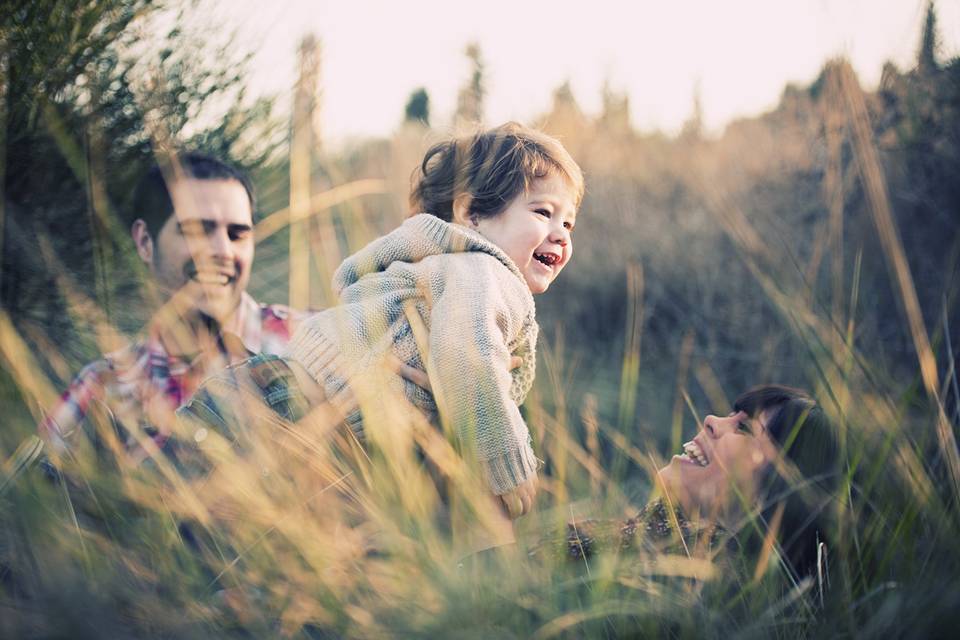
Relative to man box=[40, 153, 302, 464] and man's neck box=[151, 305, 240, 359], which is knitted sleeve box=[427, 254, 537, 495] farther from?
man's neck box=[151, 305, 240, 359]

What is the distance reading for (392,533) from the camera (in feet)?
3.74

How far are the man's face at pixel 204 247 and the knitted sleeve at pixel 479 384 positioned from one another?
130cm

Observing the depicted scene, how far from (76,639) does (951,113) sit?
12.6 feet

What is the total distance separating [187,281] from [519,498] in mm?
1683

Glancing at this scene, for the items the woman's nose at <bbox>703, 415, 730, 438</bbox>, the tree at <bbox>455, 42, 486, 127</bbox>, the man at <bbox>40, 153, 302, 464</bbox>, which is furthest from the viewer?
the tree at <bbox>455, 42, 486, 127</bbox>

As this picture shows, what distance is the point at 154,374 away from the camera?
2.57 m

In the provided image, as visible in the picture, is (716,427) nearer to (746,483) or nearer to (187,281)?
(746,483)

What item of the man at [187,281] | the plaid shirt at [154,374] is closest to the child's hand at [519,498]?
the plaid shirt at [154,374]

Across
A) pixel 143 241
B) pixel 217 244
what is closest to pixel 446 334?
pixel 217 244

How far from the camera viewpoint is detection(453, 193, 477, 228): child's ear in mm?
1959

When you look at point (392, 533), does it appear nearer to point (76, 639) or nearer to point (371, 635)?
point (371, 635)

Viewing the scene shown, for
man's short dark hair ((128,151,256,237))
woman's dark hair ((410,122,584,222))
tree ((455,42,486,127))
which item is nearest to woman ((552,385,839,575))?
woman's dark hair ((410,122,584,222))

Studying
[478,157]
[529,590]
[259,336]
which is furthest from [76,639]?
[259,336]

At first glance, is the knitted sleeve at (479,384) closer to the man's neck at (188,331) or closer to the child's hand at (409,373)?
the child's hand at (409,373)
